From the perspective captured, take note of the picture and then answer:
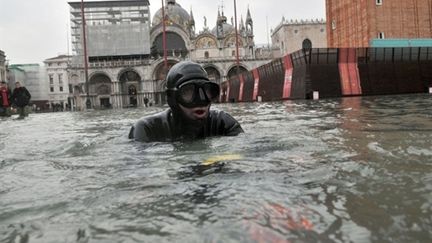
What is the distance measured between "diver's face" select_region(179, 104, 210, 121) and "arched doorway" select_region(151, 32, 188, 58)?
78.0 m

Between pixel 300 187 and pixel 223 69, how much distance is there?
243ft


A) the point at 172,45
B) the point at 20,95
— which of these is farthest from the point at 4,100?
the point at 172,45

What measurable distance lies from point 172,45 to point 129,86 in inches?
444

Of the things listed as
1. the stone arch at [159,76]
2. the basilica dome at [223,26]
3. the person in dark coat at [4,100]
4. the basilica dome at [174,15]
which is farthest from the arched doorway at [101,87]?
the person in dark coat at [4,100]

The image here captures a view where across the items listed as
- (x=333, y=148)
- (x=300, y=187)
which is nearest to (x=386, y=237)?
(x=300, y=187)

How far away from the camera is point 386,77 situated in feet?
72.0

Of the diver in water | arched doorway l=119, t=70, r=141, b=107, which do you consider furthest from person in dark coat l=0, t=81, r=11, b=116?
arched doorway l=119, t=70, r=141, b=107

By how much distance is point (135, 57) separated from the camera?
78.9m

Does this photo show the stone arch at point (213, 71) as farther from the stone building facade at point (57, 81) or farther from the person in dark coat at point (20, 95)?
the person in dark coat at point (20, 95)

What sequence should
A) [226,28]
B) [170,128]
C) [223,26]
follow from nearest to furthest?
[170,128] < [226,28] < [223,26]

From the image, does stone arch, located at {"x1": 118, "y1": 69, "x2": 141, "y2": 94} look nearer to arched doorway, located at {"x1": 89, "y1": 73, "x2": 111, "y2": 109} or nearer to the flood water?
arched doorway, located at {"x1": 89, "y1": 73, "x2": 111, "y2": 109}

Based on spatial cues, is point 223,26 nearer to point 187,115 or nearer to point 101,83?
point 101,83

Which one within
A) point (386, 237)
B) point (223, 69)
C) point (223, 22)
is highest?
point (223, 22)

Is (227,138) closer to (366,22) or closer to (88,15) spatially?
(366,22)
